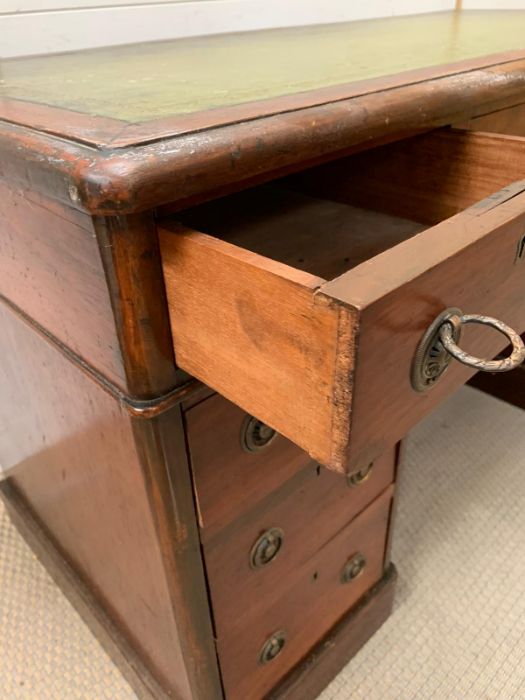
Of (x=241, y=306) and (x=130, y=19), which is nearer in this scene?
(x=241, y=306)

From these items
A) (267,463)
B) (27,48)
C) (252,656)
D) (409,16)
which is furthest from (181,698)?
(409,16)

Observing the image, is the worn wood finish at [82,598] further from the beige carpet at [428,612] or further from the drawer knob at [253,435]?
the drawer knob at [253,435]

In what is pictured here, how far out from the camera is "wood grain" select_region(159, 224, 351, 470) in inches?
11.7

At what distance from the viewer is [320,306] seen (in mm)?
285

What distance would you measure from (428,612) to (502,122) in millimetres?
776

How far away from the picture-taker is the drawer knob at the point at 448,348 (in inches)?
13.0

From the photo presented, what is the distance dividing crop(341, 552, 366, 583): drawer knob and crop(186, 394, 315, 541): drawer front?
0.28 meters

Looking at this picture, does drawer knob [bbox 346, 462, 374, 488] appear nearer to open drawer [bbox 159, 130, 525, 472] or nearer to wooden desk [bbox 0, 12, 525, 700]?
wooden desk [bbox 0, 12, 525, 700]

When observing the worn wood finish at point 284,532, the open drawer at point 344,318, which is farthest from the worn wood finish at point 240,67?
the worn wood finish at point 284,532

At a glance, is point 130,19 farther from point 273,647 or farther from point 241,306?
point 273,647

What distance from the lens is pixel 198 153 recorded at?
1.11ft

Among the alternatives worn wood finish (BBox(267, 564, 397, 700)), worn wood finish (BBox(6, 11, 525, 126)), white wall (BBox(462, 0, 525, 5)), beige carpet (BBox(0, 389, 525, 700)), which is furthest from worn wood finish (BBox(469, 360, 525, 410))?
white wall (BBox(462, 0, 525, 5))

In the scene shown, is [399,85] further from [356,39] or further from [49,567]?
[49,567]

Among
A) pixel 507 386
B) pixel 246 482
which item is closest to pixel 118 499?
pixel 246 482
